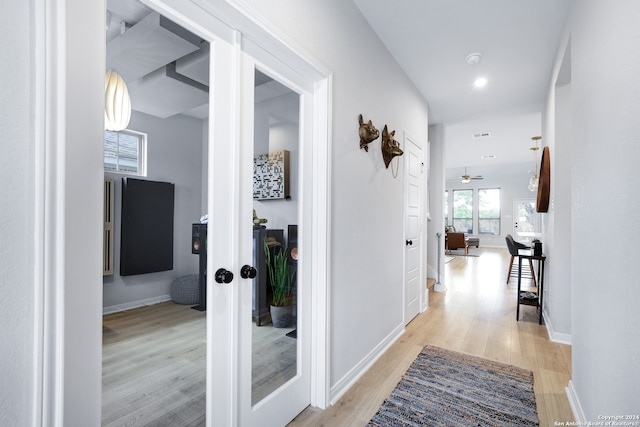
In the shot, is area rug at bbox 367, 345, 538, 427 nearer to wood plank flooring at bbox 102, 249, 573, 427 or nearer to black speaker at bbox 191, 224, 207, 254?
wood plank flooring at bbox 102, 249, 573, 427

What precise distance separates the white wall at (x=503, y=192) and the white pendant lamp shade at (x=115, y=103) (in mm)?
11599

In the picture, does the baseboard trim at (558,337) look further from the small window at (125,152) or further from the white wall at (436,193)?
the small window at (125,152)

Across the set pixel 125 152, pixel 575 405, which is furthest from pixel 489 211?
pixel 125 152

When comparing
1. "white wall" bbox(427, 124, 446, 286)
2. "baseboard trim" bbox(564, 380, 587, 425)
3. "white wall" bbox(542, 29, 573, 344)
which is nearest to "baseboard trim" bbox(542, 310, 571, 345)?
"white wall" bbox(542, 29, 573, 344)

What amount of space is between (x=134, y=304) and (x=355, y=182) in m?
1.52

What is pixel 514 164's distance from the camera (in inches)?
350

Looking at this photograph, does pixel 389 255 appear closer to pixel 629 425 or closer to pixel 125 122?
pixel 629 425

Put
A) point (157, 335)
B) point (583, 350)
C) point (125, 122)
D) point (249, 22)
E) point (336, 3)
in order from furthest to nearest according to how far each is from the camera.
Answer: point (336, 3), point (583, 350), point (249, 22), point (157, 335), point (125, 122)

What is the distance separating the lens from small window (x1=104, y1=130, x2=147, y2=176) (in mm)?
1033

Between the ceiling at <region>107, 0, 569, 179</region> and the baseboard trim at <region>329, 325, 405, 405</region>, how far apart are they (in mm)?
1792

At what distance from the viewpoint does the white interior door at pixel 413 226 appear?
3289mm

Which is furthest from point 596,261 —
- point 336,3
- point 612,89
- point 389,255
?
point 336,3

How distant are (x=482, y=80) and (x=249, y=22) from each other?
118 inches

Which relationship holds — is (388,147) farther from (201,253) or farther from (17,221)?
(17,221)
